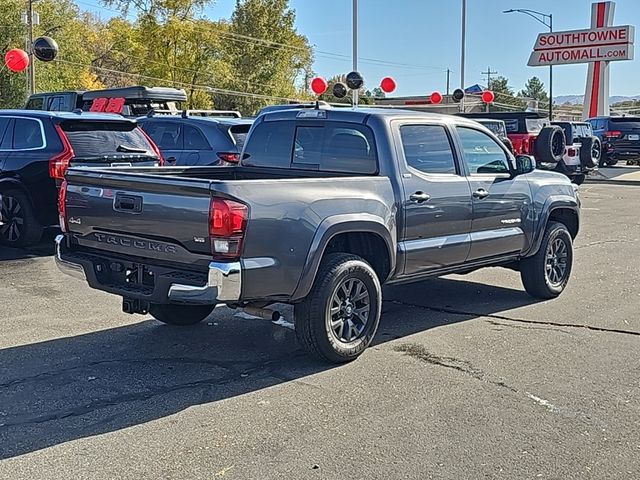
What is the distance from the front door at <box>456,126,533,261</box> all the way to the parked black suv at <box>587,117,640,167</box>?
21389 mm

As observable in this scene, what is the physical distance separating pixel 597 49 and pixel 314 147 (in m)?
34.3

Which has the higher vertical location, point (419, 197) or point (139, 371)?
point (419, 197)

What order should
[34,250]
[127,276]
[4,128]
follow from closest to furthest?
[127,276] → [4,128] → [34,250]

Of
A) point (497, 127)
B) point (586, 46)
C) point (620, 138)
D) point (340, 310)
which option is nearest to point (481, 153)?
point (340, 310)

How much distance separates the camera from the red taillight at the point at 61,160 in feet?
31.4

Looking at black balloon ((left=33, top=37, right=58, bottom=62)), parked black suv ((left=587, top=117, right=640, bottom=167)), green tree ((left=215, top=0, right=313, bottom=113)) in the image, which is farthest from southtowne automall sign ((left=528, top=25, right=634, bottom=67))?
black balloon ((left=33, top=37, right=58, bottom=62))

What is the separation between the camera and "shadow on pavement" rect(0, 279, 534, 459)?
4641 mm

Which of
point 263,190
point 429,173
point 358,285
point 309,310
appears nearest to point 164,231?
point 263,190

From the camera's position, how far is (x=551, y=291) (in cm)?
796

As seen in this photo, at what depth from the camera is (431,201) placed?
640cm

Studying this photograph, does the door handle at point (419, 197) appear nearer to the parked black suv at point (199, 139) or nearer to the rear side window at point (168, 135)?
the parked black suv at point (199, 139)

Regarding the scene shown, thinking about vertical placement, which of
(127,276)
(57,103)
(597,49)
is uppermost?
(597,49)

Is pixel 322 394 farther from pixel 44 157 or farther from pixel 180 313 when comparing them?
pixel 44 157

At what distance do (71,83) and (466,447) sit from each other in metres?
44.9
